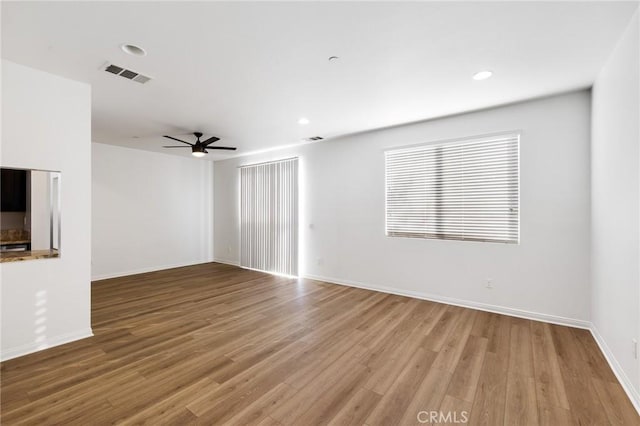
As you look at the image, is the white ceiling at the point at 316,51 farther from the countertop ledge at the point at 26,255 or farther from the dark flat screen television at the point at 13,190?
the countertop ledge at the point at 26,255

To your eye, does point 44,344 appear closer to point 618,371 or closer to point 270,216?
point 270,216

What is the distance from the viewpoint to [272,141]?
551 centimetres

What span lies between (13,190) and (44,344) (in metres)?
1.55

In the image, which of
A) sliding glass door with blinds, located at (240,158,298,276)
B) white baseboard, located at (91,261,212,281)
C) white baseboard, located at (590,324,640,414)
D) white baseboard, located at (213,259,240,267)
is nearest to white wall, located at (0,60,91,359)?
white baseboard, located at (91,261,212,281)

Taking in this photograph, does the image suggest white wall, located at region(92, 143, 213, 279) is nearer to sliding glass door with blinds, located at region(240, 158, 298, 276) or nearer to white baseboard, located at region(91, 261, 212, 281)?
white baseboard, located at region(91, 261, 212, 281)

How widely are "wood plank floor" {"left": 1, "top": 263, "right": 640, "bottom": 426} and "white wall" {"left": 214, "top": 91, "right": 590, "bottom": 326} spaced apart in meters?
0.41

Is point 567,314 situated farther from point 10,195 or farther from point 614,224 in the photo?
point 10,195

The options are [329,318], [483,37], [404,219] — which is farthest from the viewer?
[404,219]

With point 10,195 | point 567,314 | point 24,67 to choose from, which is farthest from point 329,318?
point 24,67

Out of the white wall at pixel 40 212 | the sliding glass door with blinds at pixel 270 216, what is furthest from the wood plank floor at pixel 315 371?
the sliding glass door with blinds at pixel 270 216

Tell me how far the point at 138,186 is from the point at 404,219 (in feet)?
19.1

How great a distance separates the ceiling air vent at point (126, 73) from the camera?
8.62 feet

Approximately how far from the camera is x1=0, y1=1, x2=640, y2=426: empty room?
1.94 metres

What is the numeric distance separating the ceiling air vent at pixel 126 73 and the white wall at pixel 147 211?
149 inches
